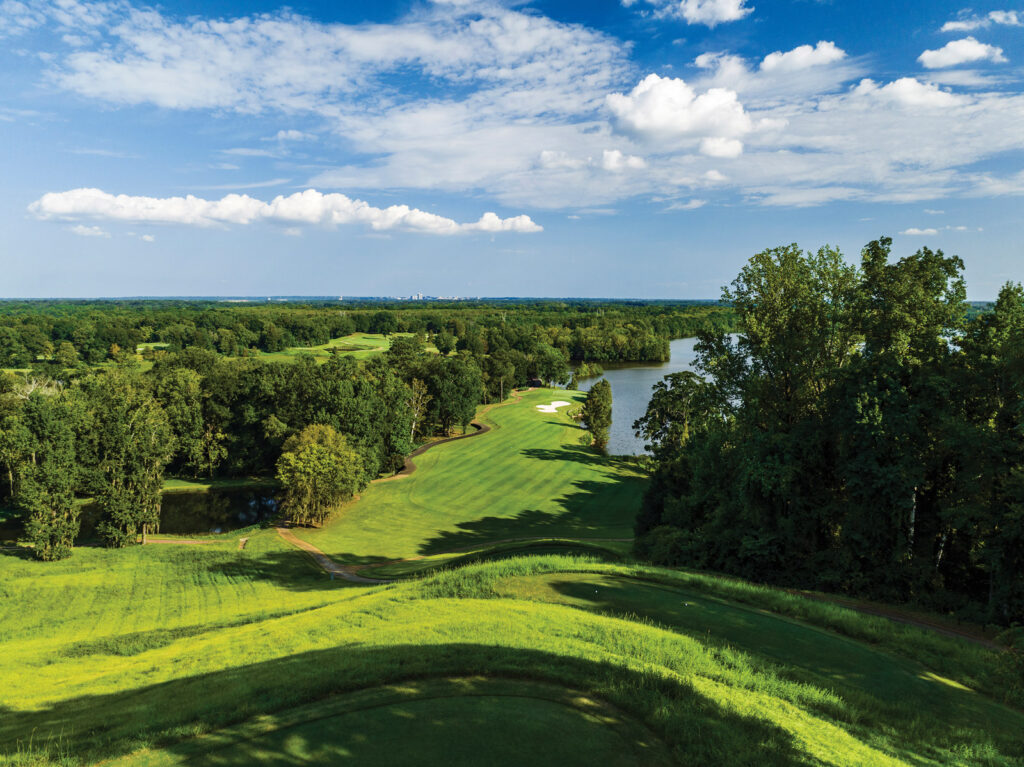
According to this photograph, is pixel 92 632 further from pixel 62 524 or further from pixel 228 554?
pixel 62 524

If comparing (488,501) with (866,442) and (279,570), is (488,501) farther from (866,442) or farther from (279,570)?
(866,442)

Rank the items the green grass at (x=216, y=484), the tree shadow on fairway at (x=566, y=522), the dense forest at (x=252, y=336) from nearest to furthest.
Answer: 1. the tree shadow on fairway at (x=566, y=522)
2. the green grass at (x=216, y=484)
3. the dense forest at (x=252, y=336)

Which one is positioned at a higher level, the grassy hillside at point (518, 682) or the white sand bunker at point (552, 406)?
the grassy hillside at point (518, 682)

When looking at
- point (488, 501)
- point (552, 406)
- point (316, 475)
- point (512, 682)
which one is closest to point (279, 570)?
point (316, 475)

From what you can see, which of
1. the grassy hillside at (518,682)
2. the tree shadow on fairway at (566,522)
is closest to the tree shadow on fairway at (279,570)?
the grassy hillside at (518,682)

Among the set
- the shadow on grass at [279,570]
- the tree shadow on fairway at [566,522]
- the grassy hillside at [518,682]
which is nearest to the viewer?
the grassy hillside at [518,682]

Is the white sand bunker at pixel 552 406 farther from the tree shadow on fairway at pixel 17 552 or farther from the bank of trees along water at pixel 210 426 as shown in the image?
the tree shadow on fairway at pixel 17 552
